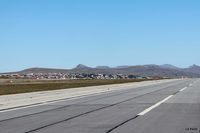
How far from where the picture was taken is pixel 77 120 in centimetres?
1977

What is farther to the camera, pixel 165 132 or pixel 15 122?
pixel 15 122

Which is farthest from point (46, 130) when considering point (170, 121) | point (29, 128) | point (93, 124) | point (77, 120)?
point (170, 121)

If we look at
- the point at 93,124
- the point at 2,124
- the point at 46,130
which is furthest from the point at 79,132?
the point at 2,124

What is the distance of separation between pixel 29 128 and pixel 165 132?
4.48 metres

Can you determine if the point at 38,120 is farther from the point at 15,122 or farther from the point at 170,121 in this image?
the point at 170,121

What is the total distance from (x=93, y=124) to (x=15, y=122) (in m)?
3.14

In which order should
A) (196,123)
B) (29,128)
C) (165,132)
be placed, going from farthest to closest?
1. (196,123)
2. (29,128)
3. (165,132)

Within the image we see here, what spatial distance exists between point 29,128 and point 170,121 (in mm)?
5294

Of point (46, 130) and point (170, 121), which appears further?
point (170, 121)

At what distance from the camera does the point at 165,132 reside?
15.4 metres

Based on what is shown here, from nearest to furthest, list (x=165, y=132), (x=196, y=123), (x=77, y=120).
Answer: (x=165, y=132)
(x=196, y=123)
(x=77, y=120)

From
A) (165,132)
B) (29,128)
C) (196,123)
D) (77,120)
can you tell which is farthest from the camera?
(77,120)

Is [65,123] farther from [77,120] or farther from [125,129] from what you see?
[125,129]

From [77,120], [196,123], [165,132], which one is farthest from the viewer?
[77,120]
